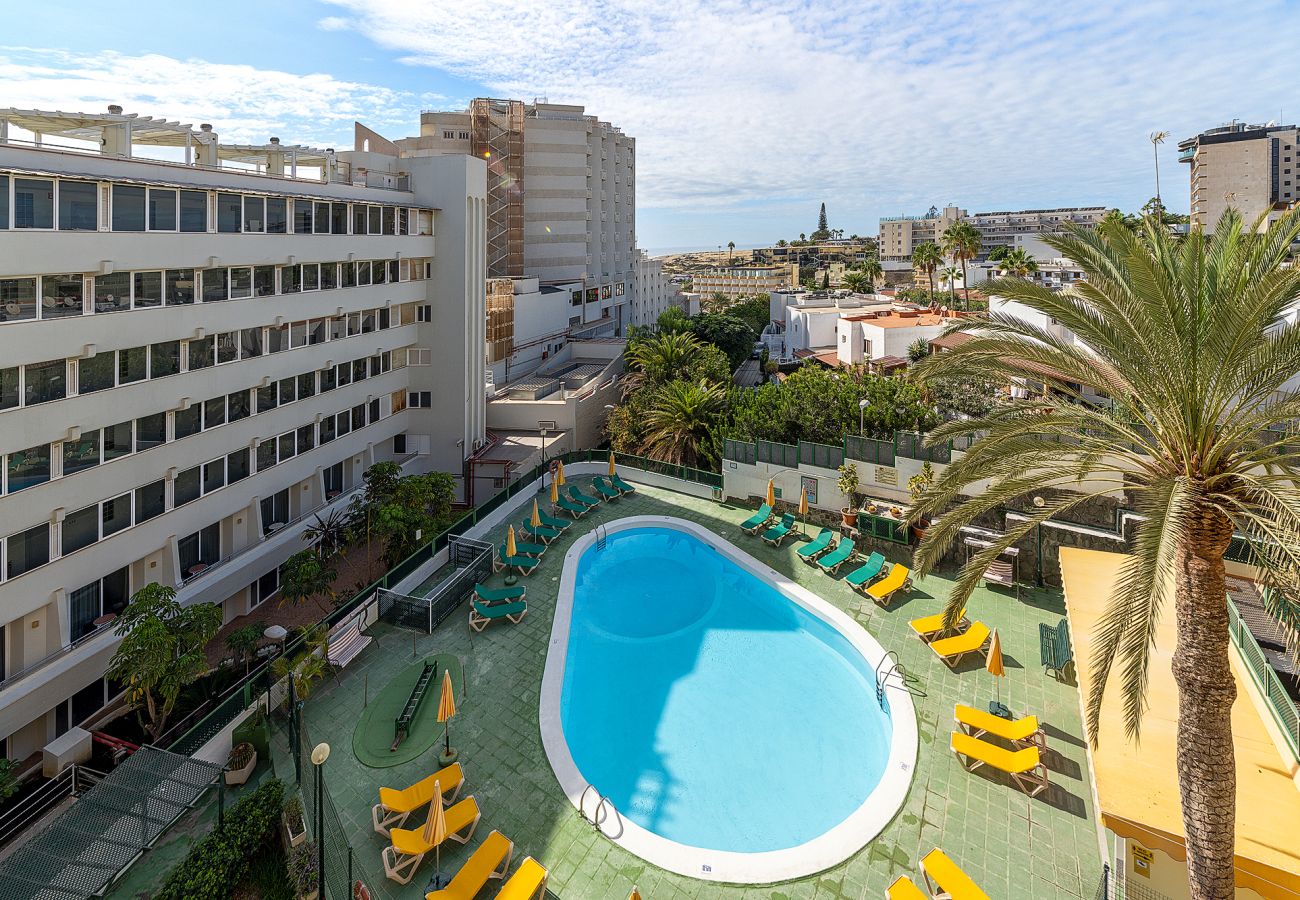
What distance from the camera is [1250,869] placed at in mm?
7715

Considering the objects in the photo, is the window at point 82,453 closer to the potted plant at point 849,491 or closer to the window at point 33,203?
the window at point 33,203

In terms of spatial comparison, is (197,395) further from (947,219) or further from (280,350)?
(947,219)

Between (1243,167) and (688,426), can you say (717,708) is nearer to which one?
(688,426)

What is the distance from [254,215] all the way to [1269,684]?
26.5 metres

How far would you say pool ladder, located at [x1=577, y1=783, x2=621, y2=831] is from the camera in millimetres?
11031

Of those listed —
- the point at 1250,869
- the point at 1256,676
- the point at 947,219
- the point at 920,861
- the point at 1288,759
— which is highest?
the point at 947,219

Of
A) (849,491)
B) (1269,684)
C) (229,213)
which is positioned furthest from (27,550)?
(1269,684)

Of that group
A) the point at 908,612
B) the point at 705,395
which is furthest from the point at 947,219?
the point at 908,612

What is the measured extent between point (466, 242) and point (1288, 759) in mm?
29583

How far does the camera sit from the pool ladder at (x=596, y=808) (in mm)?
11031

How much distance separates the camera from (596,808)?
11352 mm

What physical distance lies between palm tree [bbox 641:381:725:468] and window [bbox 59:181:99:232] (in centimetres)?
2074

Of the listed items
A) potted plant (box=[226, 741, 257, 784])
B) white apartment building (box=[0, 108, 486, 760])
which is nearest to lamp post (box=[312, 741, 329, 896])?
potted plant (box=[226, 741, 257, 784])

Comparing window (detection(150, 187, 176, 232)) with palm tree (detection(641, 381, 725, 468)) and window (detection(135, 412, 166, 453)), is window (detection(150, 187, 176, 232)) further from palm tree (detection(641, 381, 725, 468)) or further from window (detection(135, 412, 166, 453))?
palm tree (detection(641, 381, 725, 468))
